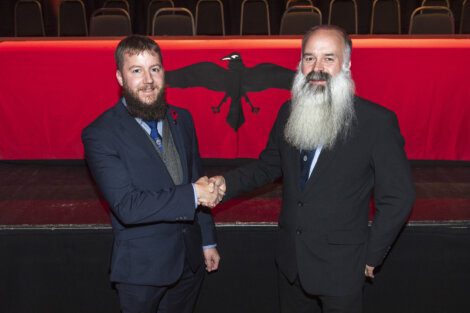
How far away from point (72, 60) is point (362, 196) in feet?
9.24

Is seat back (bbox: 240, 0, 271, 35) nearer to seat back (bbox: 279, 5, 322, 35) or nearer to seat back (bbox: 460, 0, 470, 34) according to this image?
seat back (bbox: 279, 5, 322, 35)

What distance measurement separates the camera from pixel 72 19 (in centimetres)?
824

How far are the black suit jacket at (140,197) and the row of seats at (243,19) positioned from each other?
482 cm

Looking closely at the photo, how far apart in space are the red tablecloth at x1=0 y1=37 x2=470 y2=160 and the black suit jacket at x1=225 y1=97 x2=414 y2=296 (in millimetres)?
1920

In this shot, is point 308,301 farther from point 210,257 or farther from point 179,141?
point 179,141

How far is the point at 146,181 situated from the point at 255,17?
604cm

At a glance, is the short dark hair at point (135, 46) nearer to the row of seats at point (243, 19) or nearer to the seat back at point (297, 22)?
the row of seats at point (243, 19)

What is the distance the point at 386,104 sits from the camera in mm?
4277

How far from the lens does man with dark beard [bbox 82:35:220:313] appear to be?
7.44 ft

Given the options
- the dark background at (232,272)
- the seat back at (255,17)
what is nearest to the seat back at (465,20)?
the seat back at (255,17)

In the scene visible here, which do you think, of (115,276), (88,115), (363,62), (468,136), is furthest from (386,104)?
(115,276)

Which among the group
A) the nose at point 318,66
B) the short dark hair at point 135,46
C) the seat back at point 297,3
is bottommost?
the nose at point 318,66

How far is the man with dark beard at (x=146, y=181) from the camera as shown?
2268 mm

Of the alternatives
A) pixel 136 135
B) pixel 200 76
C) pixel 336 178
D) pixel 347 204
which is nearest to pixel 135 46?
pixel 136 135
